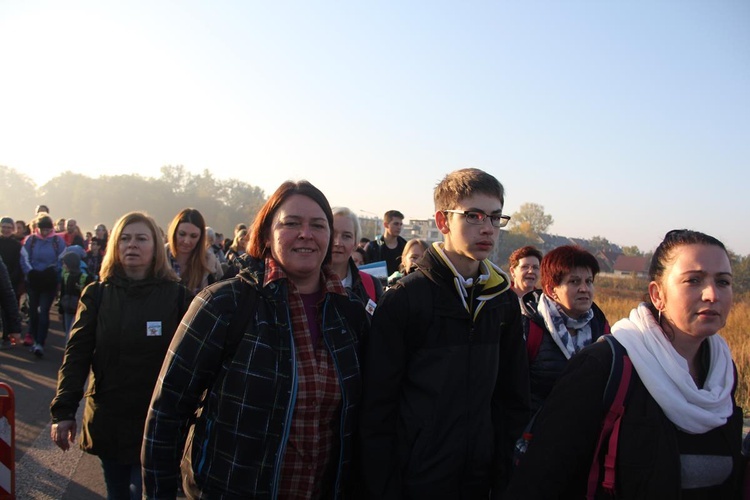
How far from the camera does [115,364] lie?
2869mm

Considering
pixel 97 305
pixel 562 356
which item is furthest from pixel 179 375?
pixel 562 356

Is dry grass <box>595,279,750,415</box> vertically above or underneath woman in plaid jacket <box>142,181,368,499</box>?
underneath

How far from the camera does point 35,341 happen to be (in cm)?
805

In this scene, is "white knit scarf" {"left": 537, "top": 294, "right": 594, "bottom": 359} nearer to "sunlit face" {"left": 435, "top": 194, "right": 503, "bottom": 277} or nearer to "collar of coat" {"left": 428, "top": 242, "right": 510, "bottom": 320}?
Result: "collar of coat" {"left": 428, "top": 242, "right": 510, "bottom": 320}

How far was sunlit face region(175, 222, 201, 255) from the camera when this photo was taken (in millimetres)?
4375

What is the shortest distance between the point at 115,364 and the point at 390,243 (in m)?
5.29

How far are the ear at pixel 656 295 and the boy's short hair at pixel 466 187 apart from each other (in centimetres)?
73

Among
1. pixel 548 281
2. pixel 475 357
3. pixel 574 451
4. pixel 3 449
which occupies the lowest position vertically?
pixel 3 449

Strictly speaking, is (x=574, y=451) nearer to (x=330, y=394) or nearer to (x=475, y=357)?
(x=475, y=357)

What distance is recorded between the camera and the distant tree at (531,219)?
296ft

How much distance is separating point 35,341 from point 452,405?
847cm

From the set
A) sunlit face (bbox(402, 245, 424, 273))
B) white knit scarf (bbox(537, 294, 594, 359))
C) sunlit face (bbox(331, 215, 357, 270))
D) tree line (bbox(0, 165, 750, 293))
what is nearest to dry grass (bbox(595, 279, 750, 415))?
white knit scarf (bbox(537, 294, 594, 359))

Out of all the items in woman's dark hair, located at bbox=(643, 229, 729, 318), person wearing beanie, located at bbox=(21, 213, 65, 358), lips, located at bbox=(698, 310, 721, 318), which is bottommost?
person wearing beanie, located at bbox=(21, 213, 65, 358)

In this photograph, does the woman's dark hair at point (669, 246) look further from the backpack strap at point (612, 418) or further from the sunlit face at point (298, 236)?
the sunlit face at point (298, 236)
